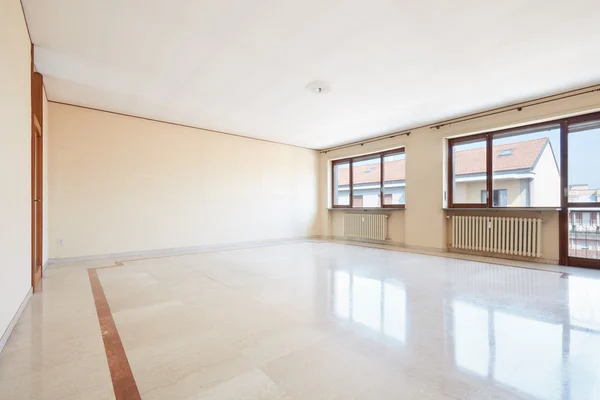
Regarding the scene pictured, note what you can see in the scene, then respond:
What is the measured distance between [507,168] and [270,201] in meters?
5.28

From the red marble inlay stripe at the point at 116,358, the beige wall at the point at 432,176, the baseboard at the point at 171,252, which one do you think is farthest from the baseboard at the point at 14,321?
the beige wall at the point at 432,176

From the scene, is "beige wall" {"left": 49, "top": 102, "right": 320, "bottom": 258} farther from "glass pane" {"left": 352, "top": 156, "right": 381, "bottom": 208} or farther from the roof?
the roof

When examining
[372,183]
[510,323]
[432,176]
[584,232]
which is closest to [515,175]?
[584,232]

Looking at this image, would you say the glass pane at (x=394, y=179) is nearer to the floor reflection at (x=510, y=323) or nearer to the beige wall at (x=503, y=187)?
the beige wall at (x=503, y=187)

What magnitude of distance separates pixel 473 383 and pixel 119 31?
13.7 ft

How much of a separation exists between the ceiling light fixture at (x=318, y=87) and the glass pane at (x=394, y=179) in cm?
330

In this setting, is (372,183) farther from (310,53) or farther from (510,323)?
(510,323)

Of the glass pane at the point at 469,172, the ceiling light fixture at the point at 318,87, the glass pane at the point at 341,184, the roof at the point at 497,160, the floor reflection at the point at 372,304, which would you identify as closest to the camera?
the floor reflection at the point at 372,304

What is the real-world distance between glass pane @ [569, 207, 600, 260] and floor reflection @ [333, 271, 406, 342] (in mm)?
3426

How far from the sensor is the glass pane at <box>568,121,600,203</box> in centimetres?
436

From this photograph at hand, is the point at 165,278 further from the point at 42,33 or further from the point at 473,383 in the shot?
the point at 473,383

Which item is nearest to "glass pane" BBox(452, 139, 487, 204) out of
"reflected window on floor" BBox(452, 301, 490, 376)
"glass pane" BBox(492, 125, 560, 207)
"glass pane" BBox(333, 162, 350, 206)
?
"glass pane" BBox(492, 125, 560, 207)

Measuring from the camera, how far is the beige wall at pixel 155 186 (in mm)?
4961

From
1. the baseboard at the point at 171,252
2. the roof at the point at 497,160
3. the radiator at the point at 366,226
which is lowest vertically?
the baseboard at the point at 171,252
